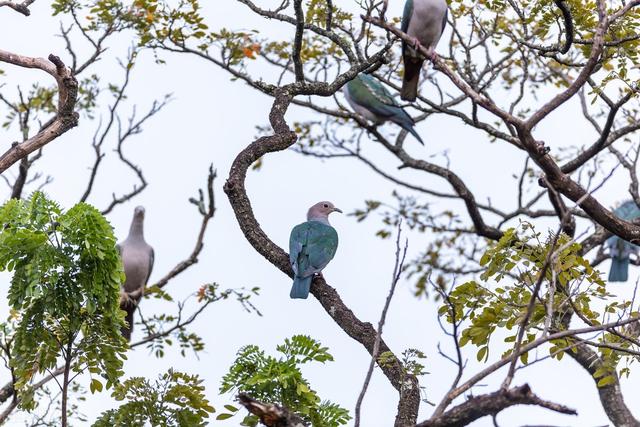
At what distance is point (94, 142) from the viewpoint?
34.7 ft

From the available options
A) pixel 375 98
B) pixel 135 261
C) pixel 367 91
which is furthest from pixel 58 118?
pixel 367 91

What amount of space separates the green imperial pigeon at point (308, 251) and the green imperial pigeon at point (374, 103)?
3.74 meters

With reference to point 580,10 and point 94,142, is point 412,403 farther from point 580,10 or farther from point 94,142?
point 94,142

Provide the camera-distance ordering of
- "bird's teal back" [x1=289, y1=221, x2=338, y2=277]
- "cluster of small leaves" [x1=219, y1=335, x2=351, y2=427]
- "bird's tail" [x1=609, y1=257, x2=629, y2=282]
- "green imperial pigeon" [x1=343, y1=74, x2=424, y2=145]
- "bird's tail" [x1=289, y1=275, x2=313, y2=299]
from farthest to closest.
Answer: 1. "bird's tail" [x1=609, y1=257, x2=629, y2=282]
2. "green imperial pigeon" [x1=343, y1=74, x2=424, y2=145]
3. "bird's teal back" [x1=289, y1=221, x2=338, y2=277]
4. "bird's tail" [x1=289, y1=275, x2=313, y2=299]
5. "cluster of small leaves" [x1=219, y1=335, x2=351, y2=427]

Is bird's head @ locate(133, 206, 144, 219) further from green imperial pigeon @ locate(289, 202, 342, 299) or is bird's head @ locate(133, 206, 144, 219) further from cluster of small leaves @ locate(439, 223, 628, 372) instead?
cluster of small leaves @ locate(439, 223, 628, 372)

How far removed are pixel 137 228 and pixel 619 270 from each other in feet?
17.5

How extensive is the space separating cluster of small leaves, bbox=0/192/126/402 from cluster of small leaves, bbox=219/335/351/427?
0.85 m

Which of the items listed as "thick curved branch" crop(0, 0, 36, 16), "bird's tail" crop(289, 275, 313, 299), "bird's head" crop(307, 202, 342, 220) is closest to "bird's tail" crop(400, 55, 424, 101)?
"bird's head" crop(307, 202, 342, 220)

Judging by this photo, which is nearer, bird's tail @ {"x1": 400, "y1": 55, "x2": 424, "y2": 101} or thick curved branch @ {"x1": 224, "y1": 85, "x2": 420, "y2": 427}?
thick curved branch @ {"x1": 224, "y1": 85, "x2": 420, "y2": 427}

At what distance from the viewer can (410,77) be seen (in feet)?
28.7

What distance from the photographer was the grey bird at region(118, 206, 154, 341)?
10.6 metres

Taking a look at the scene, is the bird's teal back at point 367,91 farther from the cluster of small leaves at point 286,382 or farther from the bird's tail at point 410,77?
the cluster of small leaves at point 286,382

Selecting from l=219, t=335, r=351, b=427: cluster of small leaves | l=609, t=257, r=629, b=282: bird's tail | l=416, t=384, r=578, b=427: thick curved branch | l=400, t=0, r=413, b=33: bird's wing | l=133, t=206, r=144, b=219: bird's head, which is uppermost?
l=609, t=257, r=629, b=282: bird's tail

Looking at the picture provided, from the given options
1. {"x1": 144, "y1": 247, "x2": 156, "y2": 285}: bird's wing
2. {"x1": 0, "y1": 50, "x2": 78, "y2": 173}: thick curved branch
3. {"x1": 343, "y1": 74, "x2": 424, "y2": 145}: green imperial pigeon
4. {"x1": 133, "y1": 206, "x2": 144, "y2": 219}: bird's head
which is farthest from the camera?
{"x1": 133, "y1": 206, "x2": 144, "y2": 219}: bird's head
